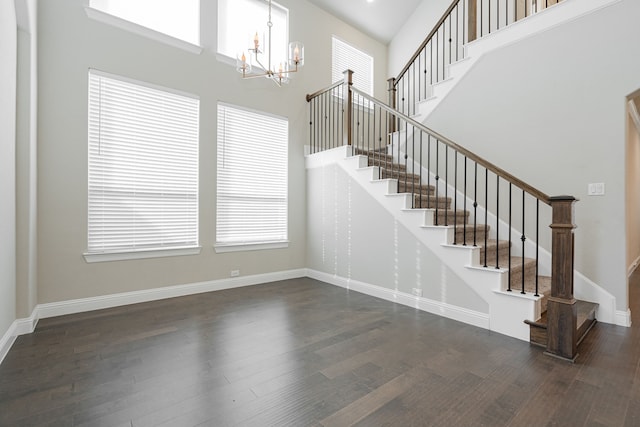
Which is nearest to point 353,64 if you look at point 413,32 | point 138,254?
point 413,32

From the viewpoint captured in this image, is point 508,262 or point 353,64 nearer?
point 508,262

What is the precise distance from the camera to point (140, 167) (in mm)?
3648

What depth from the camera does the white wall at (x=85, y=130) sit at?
3.12m

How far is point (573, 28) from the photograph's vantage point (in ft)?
11.1

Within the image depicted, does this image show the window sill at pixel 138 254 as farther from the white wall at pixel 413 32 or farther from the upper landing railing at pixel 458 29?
the white wall at pixel 413 32

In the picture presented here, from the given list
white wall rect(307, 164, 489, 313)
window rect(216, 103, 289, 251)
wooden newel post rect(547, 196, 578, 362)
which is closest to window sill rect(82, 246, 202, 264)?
window rect(216, 103, 289, 251)

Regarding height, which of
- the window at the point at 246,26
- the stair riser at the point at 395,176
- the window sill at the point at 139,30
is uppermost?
the window at the point at 246,26

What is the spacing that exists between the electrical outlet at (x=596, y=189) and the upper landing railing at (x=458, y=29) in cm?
244

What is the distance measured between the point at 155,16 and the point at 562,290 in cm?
509

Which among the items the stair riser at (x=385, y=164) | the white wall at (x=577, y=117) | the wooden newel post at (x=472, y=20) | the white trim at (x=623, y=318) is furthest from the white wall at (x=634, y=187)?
the stair riser at (x=385, y=164)

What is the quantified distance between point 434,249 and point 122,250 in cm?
348

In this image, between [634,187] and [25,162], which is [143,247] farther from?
[634,187]

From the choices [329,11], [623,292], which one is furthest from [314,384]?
[329,11]

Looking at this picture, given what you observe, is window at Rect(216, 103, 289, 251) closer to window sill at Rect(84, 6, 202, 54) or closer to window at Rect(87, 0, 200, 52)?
window sill at Rect(84, 6, 202, 54)
